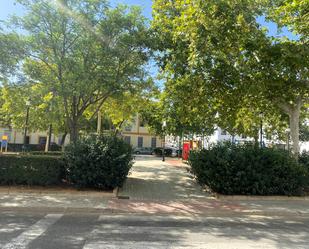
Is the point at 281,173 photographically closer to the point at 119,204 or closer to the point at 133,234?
the point at 119,204

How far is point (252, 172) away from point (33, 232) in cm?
748

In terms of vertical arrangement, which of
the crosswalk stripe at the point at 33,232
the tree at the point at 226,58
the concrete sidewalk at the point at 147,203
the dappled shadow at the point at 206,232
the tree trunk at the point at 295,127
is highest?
the tree at the point at 226,58

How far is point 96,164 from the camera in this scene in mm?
11859

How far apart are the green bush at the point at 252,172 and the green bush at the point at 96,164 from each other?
3072 millimetres

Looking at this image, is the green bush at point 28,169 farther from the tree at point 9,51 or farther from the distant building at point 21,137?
the distant building at point 21,137

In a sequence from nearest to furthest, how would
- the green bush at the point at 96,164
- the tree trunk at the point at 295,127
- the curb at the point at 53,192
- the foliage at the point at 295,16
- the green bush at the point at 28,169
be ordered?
the foliage at the point at 295,16 < the curb at the point at 53,192 < the green bush at the point at 96,164 < the green bush at the point at 28,169 < the tree trunk at the point at 295,127

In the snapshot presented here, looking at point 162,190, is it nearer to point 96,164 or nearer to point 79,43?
point 96,164

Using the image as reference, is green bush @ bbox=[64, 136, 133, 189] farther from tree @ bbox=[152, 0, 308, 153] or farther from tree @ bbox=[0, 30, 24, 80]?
tree @ bbox=[0, 30, 24, 80]

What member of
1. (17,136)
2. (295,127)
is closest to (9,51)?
(295,127)

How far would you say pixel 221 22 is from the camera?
11.9 meters

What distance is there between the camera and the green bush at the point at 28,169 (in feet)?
40.1

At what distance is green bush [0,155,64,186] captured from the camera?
1222 centimetres

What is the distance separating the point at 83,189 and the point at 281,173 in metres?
6.99

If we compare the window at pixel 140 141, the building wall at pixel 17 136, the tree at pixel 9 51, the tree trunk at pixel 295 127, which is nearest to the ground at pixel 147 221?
the tree trunk at pixel 295 127
